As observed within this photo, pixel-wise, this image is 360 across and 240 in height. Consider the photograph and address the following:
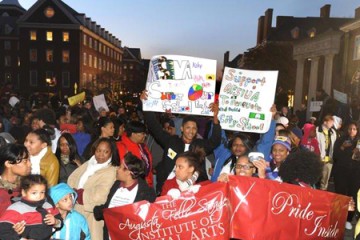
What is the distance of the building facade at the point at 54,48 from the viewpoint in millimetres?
61156

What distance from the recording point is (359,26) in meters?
27.6

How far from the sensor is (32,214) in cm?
326

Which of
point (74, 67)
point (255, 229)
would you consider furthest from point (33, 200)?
point (74, 67)

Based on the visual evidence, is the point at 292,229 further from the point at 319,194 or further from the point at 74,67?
the point at 74,67

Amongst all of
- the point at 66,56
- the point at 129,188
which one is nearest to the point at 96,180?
the point at 129,188

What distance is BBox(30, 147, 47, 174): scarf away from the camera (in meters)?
4.92

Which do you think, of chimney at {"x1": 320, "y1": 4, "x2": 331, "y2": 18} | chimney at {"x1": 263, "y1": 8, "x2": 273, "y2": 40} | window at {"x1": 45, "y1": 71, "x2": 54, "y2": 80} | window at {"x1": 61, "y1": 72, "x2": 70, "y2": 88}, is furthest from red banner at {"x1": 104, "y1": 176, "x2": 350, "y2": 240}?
window at {"x1": 45, "y1": 71, "x2": 54, "y2": 80}

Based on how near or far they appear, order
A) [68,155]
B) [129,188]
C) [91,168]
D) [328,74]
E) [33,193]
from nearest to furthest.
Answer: [33,193] < [129,188] < [91,168] < [68,155] < [328,74]

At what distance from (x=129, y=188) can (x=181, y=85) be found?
2354 millimetres

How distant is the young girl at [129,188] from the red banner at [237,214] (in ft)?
1.33

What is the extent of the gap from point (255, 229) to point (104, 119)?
4.05 meters

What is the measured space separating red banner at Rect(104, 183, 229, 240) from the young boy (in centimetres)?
42

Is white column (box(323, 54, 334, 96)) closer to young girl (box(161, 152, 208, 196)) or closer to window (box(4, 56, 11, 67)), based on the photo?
young girl (box(161, 152, 208, 196))

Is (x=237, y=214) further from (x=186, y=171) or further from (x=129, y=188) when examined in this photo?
(x=129, y=188)
